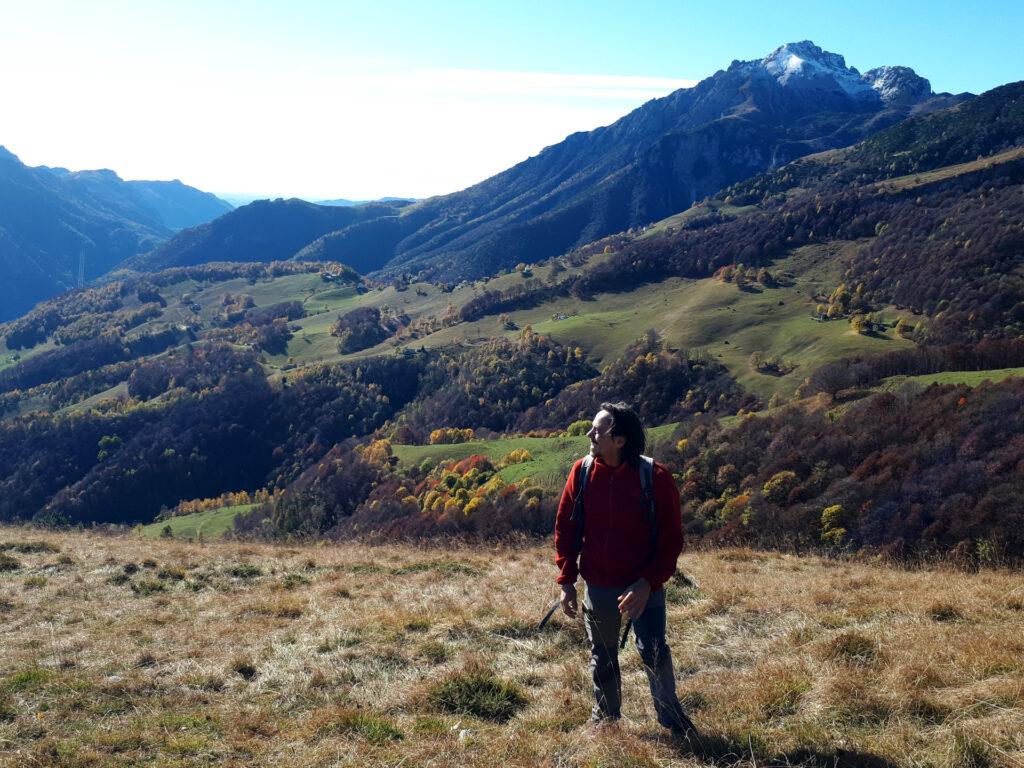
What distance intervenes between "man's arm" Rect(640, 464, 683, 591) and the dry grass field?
161 centimetres

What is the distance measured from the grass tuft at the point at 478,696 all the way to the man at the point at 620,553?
140cm

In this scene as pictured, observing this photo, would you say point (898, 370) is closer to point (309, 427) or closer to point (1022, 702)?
point (1022, 702)

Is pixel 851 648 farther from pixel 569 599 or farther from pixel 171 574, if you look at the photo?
pixel 171 574

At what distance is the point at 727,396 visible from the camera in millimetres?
113562

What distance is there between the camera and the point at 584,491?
22.6 feet

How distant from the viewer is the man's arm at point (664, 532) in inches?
253

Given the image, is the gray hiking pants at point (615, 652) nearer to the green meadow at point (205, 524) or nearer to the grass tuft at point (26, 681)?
the grass tuft at point (26, 681)

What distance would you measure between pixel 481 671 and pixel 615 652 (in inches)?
99.2

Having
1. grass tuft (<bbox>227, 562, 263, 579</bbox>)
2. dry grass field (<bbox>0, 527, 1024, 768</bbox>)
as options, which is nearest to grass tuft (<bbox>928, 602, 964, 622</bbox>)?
dry grass field (<bbox>0, 527, 1024, 768</bbox>)

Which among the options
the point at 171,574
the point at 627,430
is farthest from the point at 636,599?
the point at 171,574

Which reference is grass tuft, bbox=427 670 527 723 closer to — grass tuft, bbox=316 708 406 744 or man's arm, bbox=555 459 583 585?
grass tuft, bbox=316 708 406 744

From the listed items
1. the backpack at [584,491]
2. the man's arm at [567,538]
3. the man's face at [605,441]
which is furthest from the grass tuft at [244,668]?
the man's face at [605,441]

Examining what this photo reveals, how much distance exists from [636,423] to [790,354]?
12391 cm

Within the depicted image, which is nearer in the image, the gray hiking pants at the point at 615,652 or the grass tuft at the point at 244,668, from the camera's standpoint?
the gray hiking pants at the point at 615,652
